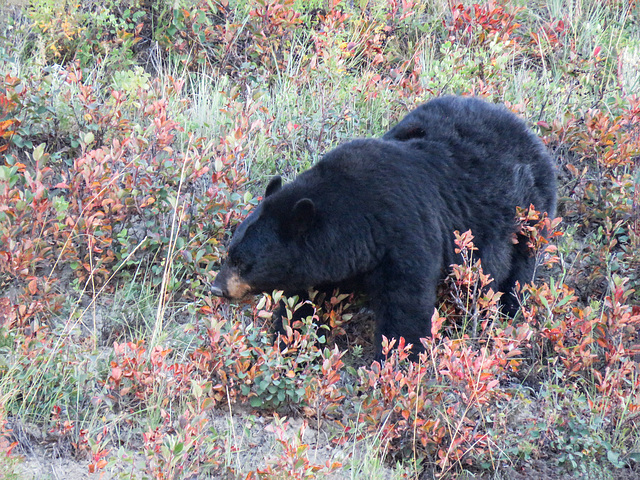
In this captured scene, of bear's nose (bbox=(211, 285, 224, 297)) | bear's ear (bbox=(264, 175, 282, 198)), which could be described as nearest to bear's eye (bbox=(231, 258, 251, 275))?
bear's nose (bbox=(211, 285, 224, 297))

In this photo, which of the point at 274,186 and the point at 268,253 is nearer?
the point at 268,253

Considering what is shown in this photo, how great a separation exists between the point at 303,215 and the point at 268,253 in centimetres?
33

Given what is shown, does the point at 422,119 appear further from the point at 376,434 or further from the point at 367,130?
the point at 376,434

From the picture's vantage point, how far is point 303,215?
14.1ft

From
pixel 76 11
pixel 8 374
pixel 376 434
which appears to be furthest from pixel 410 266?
pixel 76 11

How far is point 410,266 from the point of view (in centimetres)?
427

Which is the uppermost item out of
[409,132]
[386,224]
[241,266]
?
[409,132]

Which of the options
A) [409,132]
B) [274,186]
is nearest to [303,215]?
[274,186]

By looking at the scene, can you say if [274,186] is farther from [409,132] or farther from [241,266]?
[409,132]

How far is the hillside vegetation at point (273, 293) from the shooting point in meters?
3.78

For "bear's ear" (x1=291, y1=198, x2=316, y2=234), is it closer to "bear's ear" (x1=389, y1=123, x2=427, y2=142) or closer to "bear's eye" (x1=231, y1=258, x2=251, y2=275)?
"bear's eye" (x1=231, y1=258, x2=251, y2=275)

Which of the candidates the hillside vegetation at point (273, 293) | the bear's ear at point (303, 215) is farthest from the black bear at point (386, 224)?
the hillside vegetation at point (273, 293)

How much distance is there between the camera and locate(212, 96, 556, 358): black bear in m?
4.29

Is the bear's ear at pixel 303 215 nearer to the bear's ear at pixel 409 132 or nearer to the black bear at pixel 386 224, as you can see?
the black bear at pixel 386 224
